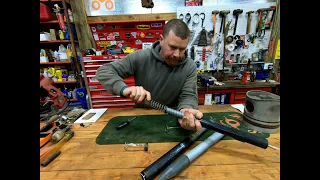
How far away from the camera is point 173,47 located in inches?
42.3

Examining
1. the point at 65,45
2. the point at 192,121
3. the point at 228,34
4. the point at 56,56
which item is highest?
the point at 228,34

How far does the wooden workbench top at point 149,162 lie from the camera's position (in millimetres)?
514

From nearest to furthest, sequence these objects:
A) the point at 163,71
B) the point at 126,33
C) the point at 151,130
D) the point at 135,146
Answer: the point at 135,146 → the point at 151,130 → the point at 163,71 → the point at 126,33

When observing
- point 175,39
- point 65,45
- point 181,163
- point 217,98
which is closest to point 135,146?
point 181,163

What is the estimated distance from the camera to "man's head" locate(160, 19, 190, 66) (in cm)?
102

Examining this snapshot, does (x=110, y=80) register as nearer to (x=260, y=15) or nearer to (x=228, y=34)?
(x=228, y=34)

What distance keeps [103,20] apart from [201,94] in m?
1.98

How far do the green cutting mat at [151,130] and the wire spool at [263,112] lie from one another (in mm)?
40

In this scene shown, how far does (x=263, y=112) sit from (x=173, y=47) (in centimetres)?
73

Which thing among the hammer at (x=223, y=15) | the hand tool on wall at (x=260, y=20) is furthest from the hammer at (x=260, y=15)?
the hammer at (x=223, y=15)

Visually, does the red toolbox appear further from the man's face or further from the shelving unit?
the man's face

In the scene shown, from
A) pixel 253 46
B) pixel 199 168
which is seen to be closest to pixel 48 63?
pixel 199 168

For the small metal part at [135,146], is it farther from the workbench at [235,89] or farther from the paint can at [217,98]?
the paint can at [217,98]

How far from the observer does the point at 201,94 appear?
2.03m
